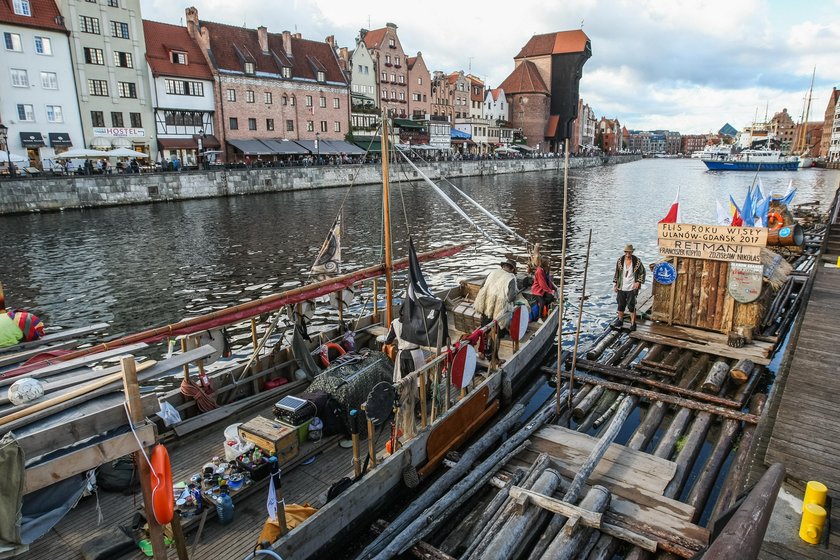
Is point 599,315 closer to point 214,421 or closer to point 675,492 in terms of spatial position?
point 675,492

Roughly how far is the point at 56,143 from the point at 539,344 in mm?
56837

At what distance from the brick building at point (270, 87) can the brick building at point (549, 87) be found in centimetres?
6234

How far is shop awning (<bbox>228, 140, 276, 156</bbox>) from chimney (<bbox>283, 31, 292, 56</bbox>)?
49.3ft

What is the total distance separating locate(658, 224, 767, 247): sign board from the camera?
14.6 metres

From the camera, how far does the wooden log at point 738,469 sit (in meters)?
8.43

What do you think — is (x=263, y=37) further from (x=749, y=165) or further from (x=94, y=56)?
(x=749, y=165)

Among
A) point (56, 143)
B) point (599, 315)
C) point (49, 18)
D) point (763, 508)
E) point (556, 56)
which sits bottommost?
point (599, 315)

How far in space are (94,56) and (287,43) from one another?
25001mm

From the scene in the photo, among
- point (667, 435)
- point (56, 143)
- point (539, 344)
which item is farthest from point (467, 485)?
point (56, 143)

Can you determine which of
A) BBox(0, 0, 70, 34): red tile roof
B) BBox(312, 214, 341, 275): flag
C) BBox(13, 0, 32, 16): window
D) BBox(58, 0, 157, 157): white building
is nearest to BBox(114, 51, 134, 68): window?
BBox(58, 0, 157, 157): white building

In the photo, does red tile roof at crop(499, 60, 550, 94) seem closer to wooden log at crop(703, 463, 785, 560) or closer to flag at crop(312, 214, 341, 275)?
flag at crop(312, 214, 341, 275)

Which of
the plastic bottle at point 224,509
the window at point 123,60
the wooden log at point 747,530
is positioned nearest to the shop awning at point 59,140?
the window at point 123,60

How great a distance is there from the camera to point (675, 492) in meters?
9.05

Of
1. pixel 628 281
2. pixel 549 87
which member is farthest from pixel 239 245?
pixel 549 87
